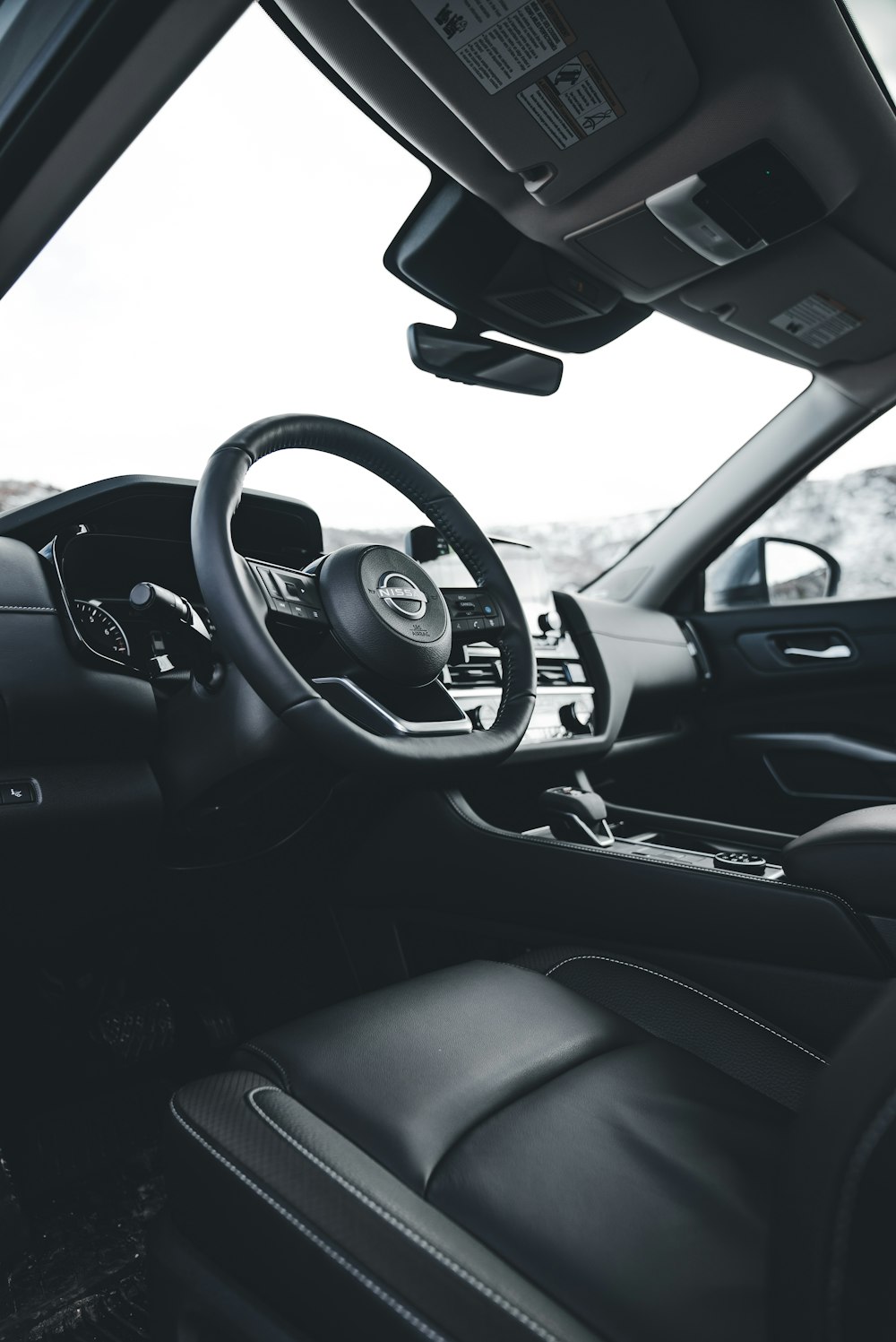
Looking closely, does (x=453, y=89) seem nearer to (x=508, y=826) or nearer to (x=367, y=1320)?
(x=508, y=826)

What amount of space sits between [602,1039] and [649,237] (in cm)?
159

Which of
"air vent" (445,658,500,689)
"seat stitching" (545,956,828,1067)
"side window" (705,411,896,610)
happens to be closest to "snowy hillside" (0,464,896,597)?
"side window" (705,411,896,610)

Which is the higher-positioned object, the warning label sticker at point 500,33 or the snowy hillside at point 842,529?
the warning label sticker at point 500,33

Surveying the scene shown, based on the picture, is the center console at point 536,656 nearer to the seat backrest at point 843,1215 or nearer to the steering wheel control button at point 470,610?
the steering wheel control button at point 470,610

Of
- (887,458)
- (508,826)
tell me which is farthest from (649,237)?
(508,826)

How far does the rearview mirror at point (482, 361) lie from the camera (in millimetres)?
1948

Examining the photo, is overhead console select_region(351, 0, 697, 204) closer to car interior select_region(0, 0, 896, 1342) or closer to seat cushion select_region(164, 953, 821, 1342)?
car interior select_region(0, 0, 896, 1342)

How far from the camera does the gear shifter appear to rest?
5.20ft

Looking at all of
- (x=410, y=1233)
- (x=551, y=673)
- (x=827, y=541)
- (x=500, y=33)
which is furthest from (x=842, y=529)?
(x=410, y=1233)

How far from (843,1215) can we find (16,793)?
1.04 meters


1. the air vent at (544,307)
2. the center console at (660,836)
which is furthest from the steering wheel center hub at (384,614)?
the air vent at (544,307)

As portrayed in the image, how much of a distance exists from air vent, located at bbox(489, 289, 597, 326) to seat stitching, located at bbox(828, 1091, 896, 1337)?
1.86 m

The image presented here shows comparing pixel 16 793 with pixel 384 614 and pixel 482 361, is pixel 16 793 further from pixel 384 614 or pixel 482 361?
pixel 482 361

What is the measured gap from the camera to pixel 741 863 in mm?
1438
